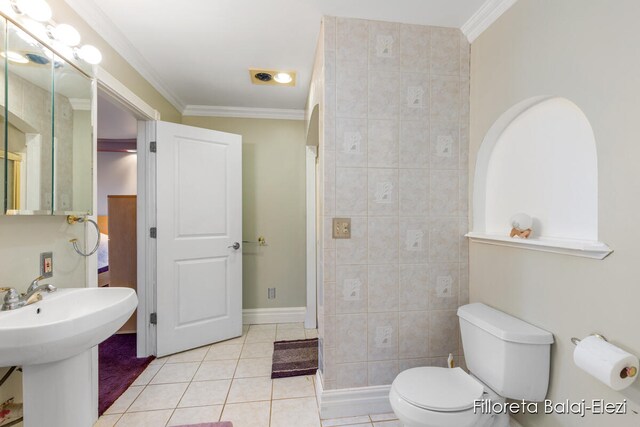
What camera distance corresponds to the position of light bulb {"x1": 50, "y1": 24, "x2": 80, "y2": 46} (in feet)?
4.48

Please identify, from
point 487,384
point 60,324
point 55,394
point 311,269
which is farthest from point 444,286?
point 55,394

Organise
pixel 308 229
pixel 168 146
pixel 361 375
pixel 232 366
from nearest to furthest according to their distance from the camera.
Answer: pixel 361 375, pixel 232 366, pixel 168 146, pixel 308 229

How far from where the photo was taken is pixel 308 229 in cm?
298

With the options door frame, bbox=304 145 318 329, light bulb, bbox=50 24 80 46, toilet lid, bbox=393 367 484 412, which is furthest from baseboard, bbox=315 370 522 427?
light bulb, bbox=50 24 80 46

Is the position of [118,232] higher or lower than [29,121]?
lower

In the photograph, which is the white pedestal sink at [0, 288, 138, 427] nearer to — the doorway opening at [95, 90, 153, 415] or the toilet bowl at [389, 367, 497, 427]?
the doorway opening at [95, 90, 153, 415]

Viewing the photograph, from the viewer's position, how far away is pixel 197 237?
99.0 inches

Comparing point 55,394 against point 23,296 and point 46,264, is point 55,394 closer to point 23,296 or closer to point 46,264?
point 23,296

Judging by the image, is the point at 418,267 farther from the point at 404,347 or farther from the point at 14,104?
the point at 14,104

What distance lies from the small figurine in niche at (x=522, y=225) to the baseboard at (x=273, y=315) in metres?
2.29

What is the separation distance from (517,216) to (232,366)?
2165mm

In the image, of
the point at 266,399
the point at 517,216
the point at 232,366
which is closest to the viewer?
the point at 517,216

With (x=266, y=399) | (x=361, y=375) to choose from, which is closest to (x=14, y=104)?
(x=266, y=399)

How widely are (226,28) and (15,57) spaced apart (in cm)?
102
